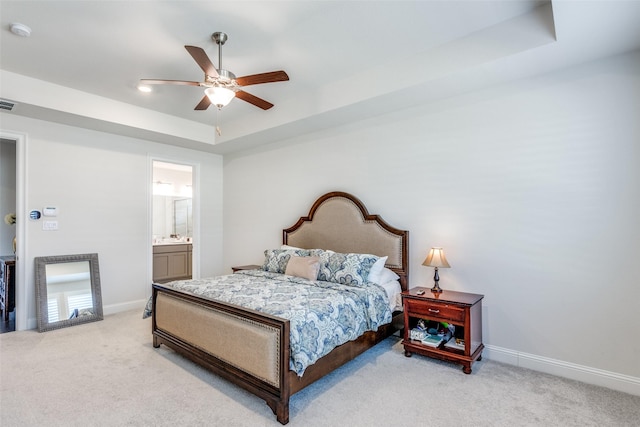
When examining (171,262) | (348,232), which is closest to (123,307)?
(171,262)

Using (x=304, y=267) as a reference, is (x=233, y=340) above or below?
below

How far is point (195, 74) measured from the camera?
351 cm

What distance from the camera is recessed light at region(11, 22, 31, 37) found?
2.67 meters

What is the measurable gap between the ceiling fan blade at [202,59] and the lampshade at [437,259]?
2.58 meters

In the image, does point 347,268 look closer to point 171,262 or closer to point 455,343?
point 455,343

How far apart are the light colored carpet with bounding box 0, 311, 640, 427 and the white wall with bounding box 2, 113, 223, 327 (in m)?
1.52

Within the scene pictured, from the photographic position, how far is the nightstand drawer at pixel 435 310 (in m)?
2.93

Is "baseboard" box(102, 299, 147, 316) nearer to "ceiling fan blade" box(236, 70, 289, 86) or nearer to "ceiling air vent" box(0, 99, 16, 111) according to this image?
"ceiling air vent" box(0, 99, 16, 111)

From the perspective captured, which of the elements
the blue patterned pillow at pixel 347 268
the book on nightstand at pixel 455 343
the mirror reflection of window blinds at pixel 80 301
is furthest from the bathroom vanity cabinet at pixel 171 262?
the book on nightstand at pixel 455 343

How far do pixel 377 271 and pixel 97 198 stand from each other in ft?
13.3

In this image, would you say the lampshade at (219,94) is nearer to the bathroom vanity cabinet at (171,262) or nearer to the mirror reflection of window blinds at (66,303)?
the mirror reflection of window blinds at (66,303)

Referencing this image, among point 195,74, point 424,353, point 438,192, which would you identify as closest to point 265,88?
point 195,74

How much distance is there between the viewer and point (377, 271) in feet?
11.7

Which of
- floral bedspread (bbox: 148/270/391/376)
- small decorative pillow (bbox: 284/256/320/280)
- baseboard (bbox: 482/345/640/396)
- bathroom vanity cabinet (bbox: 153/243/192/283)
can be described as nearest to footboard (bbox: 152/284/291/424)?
floral bedspread (bbox: 148/270/391/376)
